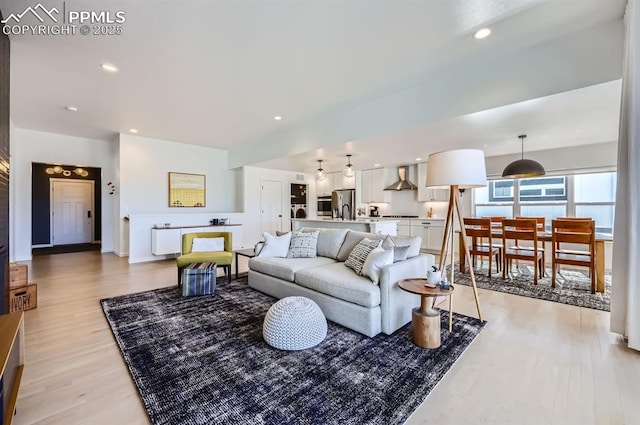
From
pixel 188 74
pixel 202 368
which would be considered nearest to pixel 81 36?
pixel 188 74

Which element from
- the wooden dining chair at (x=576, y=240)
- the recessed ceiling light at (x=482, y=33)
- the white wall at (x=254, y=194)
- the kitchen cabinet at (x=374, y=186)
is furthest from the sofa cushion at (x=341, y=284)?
the kitchen cabinet at (x=374, y=186)

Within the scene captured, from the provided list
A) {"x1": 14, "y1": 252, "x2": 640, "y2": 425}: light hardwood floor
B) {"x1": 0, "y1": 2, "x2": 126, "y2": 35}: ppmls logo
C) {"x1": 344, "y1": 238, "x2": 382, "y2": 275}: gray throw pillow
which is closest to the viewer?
{"x1": 14, "y1": 252, "x2": 640, "y2": 425}: light hardwood floor

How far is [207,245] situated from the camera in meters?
4.40

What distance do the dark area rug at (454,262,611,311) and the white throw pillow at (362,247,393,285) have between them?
2254 mm

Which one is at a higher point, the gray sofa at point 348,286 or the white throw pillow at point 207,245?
the white throw pillow at point 207,245

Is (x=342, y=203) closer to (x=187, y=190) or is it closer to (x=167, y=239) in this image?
(x=187, y=190)

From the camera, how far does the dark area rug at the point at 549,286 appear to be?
336 centimetres

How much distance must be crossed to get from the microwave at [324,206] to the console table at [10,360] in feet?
25.3

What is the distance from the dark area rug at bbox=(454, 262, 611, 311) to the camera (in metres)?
3.36

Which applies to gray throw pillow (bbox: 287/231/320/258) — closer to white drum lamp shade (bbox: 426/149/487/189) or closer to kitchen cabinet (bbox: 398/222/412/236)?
white drum lamp shade (bbox: 426/149/487/189)

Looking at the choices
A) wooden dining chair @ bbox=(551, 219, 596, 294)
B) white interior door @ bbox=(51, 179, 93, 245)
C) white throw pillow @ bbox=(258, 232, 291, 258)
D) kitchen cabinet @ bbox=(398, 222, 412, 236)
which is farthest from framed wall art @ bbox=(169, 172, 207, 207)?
wooden dining chair @ bbox=(551, 219, 596, 294)

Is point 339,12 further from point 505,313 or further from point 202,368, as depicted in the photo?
point 505,313

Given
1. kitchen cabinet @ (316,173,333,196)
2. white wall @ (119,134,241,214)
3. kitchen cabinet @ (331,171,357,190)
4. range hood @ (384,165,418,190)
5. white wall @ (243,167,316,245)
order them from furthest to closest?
kitchen cabinet @ (316,173,333,196)
kitchen cabinet @ (331,171,357,190)
white wall @ (243,167,316,245)
range hood @ (384,165,418,190)
white wall @ (119,134,241,214)

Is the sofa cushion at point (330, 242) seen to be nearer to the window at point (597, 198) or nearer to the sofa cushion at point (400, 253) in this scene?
the sofa cushion at point (400, 253)
